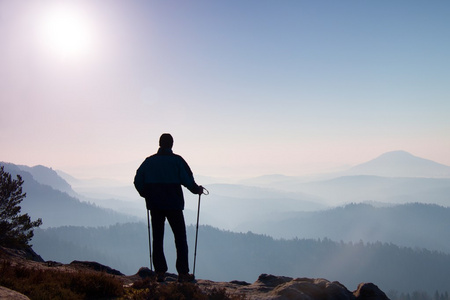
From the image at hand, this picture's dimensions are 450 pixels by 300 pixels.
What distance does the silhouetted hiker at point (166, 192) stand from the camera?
891 cm

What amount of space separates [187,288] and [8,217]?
765 inches

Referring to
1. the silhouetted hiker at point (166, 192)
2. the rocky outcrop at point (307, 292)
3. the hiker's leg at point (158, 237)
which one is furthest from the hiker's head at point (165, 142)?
the rocky outcrop at point (307, 292)

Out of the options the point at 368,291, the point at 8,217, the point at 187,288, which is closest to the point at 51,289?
the point at 187,288

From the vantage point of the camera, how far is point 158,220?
902 cm

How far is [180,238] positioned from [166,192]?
128cm

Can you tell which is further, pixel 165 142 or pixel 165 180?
pixel 165 142

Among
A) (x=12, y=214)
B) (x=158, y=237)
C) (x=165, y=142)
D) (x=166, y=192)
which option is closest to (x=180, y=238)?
(x=158, y=237)

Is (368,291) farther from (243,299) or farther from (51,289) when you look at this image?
(51,289)

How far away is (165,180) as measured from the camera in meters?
8.98

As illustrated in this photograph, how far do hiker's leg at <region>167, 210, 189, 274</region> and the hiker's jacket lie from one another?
248mm

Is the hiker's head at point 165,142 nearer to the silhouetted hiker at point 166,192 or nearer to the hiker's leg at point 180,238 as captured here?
the silhouetted hiker at point 166,192

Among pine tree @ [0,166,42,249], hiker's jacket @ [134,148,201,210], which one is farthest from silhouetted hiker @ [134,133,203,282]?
pine tree @ [0,166,42,249]

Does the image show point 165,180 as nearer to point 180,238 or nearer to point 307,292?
point 180,238

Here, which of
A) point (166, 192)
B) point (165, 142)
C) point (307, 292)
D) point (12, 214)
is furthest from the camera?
point (12, 214)
